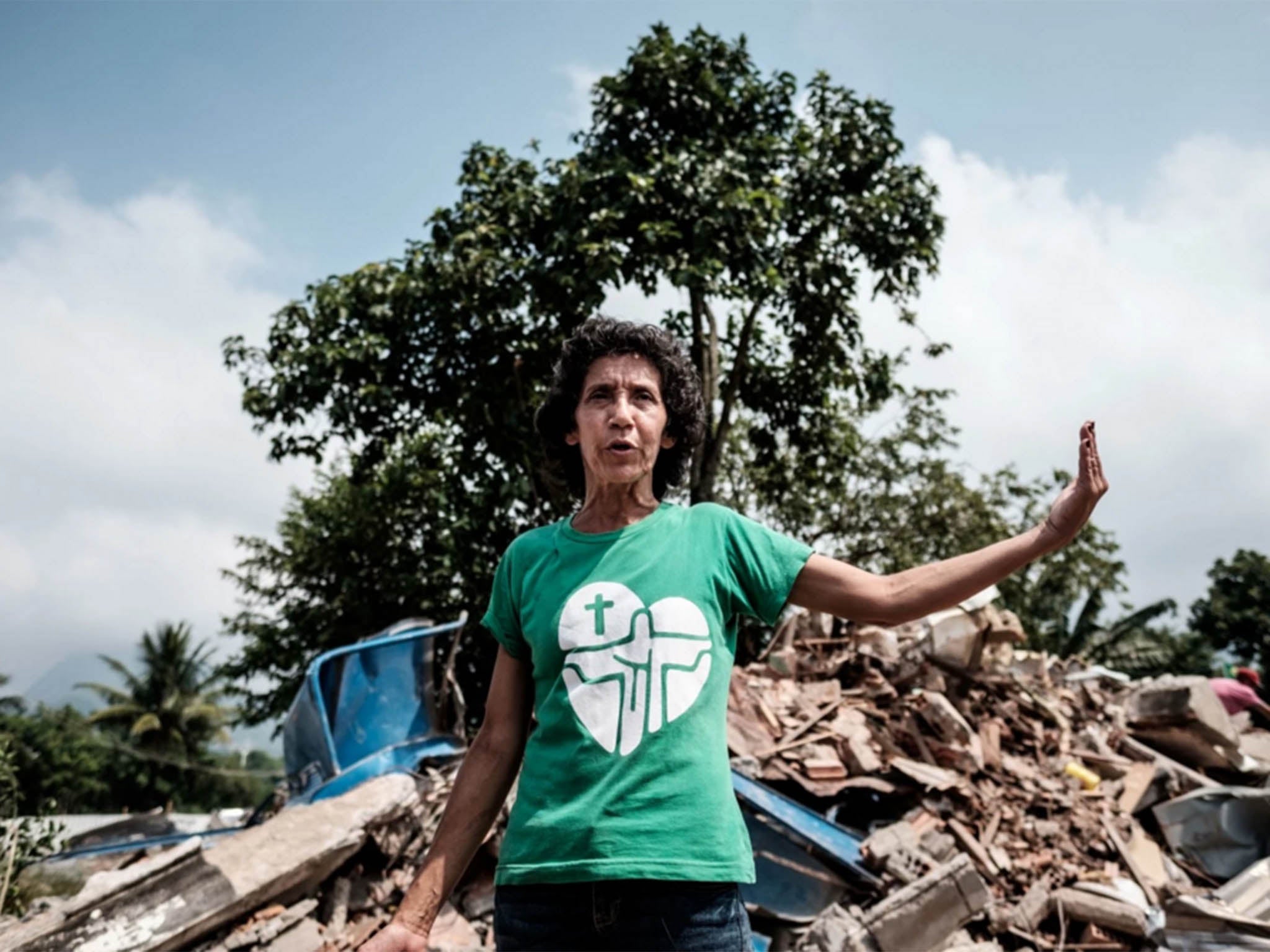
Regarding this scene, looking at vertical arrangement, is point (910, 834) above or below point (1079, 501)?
below

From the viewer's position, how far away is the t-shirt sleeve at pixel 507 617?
1.75 m

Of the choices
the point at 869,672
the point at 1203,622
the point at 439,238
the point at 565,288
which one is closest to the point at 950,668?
the point at 869,672

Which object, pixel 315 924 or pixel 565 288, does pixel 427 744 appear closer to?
pixel 315 924

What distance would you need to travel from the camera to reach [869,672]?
795 cm

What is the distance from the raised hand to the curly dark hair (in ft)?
2.62

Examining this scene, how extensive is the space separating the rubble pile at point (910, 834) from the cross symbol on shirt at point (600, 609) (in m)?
3.60

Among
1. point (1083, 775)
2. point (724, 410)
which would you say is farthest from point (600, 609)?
point (724, 410)

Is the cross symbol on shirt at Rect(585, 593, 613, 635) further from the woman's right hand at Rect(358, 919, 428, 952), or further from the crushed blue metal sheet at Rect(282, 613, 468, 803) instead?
the crushed blue metal sheet at Rect(282, 613, 468, 803)

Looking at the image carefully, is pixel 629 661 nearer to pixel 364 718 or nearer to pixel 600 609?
pixel 600 609

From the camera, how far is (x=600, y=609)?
1.58 m

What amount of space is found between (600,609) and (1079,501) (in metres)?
0.91

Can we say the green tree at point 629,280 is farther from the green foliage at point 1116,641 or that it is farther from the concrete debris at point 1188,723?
the green foliage at point 1116,641

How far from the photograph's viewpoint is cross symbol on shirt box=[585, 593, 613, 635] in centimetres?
156

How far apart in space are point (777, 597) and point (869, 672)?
6763 mm
